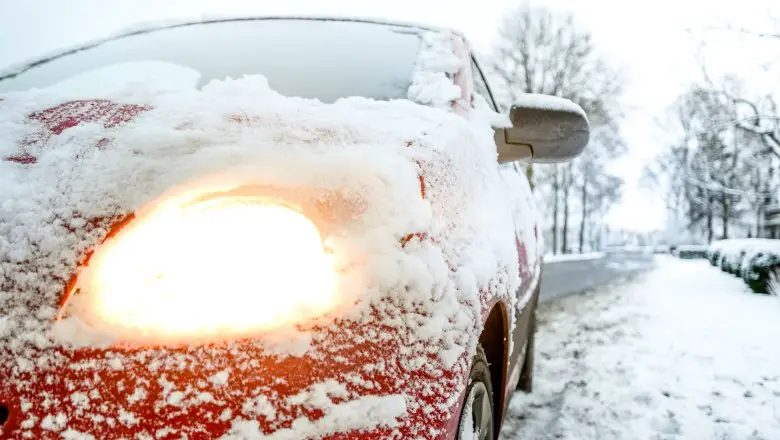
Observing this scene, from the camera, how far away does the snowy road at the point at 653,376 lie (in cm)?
298

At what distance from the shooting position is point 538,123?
204 centimetres

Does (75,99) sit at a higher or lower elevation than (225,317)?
higher

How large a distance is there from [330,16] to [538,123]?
4.26 ft

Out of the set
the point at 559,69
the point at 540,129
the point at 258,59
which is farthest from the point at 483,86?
the point at 559,69

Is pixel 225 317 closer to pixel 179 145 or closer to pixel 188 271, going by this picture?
Answer: pixel 188 271

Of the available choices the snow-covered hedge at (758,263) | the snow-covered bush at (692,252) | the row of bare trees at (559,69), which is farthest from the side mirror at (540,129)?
the snow-covered bush at (692,252)

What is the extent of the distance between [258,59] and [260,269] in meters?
1.48

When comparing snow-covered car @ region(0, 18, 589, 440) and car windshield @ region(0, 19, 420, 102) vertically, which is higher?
car windshield @ region(0, 19, 420, 102)

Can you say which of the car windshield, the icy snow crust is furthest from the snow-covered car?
the car windshield

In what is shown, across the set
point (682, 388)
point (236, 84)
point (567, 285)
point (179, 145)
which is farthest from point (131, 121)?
point (567, 285)

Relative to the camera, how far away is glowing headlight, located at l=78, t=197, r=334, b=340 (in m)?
0.96

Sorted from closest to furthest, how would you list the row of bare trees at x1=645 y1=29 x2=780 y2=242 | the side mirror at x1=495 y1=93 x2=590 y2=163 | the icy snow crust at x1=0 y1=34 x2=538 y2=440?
the icy snow crust at x1=0 y1=34 x2=538 y2=440 → the side mirror at x1=495 y1=93 x2=590 y2=163 → the row of bare trees at x1=645 y1=29 x2=780 y2=242

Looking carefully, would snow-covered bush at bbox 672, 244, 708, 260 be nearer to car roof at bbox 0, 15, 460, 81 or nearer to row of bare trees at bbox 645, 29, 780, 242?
row of bare trees at bbox 645, 29, 780, 242

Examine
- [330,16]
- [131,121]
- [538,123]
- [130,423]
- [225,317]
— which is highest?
[330,16]
